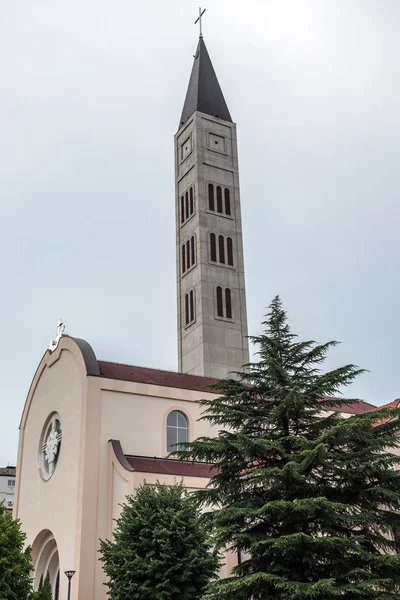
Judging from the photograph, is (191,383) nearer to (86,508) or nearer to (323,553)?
(86,508)

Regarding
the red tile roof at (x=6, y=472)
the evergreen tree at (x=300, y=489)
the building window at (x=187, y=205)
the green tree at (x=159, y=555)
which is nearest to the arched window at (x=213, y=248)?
the building window at (x=187, y=205)

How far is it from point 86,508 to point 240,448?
51.8 ft

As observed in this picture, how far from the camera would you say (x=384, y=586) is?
56.6ft

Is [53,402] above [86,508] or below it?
above

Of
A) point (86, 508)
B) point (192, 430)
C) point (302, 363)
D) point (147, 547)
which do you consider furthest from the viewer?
point (192, 430)

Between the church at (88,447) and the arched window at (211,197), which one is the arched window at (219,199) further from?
the church at (88,447)

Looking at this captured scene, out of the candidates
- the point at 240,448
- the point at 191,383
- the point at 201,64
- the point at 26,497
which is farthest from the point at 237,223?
the point at 240,448

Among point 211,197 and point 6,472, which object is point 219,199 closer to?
point 211,197

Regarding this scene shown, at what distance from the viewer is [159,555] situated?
81.2 feet

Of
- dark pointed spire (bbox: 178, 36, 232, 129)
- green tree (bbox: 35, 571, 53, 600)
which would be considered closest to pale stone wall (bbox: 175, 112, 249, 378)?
dark pointed spire (bbox: 178, 36, 232, 129)

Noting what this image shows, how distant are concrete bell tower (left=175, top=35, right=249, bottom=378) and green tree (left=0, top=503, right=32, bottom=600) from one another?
28185 millimetres

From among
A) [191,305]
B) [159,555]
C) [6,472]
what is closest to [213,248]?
[191,305]

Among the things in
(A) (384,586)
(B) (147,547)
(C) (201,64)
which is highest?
(C) (201,64)

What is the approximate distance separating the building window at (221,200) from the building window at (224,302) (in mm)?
7511
